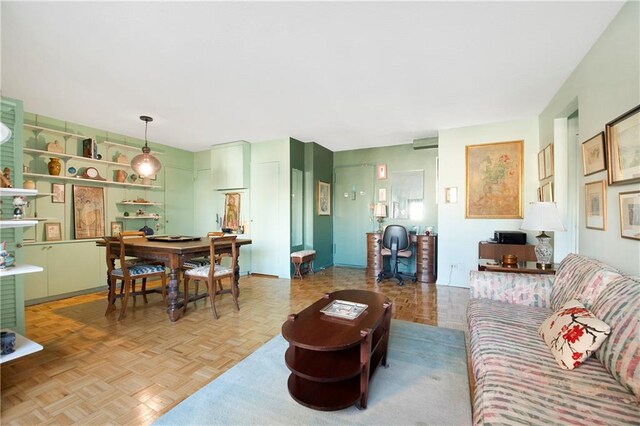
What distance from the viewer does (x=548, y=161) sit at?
10.9 ft

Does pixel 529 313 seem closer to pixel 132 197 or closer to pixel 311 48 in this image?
pixel 311 48

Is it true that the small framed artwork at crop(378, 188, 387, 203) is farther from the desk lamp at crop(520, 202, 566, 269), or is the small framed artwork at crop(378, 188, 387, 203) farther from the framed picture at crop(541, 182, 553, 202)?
the desk lamp at crop(520, 202, 566, 269)

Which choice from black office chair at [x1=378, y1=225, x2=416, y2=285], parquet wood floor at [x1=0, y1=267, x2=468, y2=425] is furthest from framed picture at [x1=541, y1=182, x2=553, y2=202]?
black office chair at [x1=378, y1=225, x2=416, y2=285]

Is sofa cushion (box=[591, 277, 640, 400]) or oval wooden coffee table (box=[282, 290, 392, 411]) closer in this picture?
sofa cushion (box=[591, 277, 640, 400])

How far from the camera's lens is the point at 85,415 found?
5.13 feet

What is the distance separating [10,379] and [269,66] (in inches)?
120

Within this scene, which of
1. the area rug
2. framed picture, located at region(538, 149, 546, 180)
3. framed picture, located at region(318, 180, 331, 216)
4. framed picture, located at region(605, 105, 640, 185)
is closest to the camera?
the area rug

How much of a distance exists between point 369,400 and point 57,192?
484 cm

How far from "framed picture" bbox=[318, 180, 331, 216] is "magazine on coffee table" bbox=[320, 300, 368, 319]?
3.65 metres

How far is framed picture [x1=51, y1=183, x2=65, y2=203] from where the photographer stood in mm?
3941

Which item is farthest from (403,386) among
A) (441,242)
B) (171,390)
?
(441,242)

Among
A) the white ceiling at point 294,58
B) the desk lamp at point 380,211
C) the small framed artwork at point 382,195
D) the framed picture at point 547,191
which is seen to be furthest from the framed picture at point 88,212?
the framed picture at point 547,191

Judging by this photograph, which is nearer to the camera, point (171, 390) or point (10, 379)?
point (171, 390)

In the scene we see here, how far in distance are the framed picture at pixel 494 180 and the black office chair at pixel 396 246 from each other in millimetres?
1020
